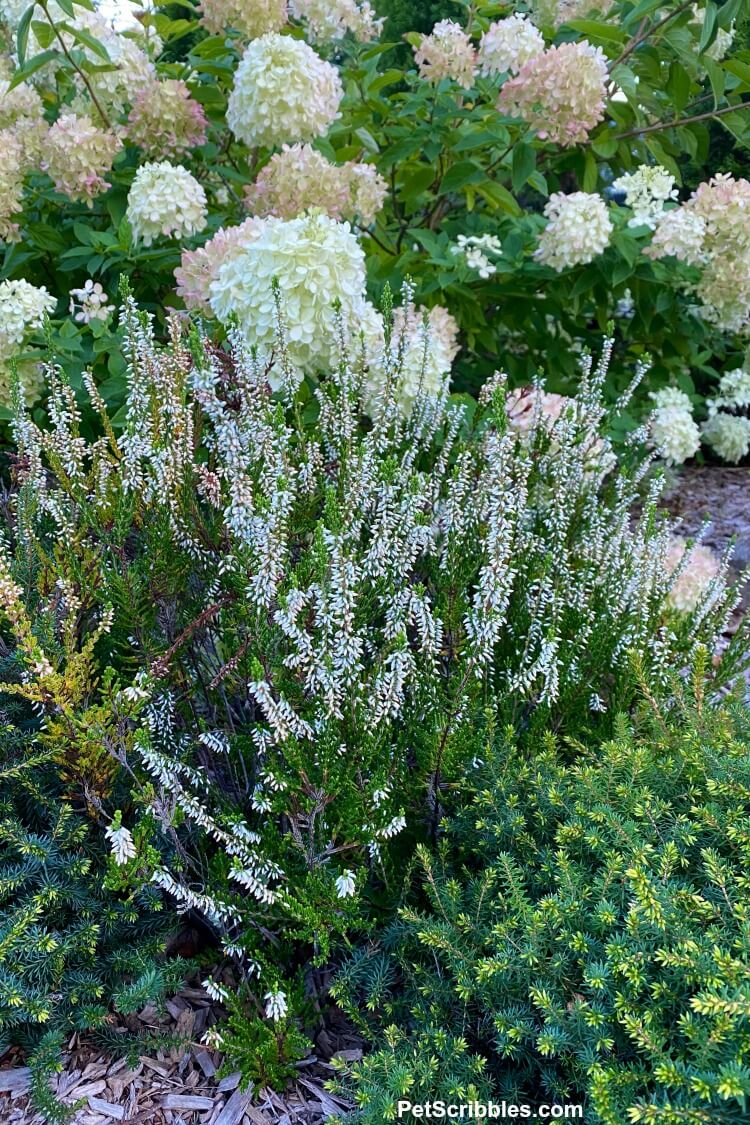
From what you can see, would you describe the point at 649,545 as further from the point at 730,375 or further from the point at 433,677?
the point at 730,375

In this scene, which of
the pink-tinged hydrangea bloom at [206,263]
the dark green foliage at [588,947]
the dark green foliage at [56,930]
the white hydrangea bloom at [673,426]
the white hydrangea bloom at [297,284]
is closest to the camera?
Answer: the dark green foliage at [588,947]

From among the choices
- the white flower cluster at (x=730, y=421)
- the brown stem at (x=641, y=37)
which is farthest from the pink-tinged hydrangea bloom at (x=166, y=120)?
the white flower cluster at (x=730, y=421)

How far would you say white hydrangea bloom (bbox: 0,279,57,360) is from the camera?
8.84 ft

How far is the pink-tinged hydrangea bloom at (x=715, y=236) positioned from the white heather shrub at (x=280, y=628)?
1609mm

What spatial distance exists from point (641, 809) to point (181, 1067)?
1059mm

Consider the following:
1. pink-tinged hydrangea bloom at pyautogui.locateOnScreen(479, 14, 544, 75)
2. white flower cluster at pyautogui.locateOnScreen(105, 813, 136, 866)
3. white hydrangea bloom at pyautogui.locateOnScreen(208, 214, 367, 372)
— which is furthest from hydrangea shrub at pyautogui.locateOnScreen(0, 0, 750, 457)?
white flower cluster at pyautogui.locateOnScreen(105, 813, 136, 866)

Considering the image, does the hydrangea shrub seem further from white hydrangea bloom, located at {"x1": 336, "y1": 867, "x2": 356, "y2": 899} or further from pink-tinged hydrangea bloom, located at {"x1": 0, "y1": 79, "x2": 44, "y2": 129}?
white hydrangea bloom, located at {"x1": 336, "y1": 867, "x2": 356, "y2": 899}

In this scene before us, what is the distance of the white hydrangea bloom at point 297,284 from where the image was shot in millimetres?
2168

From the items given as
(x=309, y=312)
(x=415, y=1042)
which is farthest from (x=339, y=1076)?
(x=309, y=312)

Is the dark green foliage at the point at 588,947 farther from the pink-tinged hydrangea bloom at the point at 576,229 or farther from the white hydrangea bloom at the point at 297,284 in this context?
the pink-tinged hydrangea bloom at the point at 576,229

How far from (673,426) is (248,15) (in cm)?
241

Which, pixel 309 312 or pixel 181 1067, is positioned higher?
pixel 309 312

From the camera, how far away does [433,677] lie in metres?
1.83

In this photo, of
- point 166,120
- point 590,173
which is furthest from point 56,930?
point 590,173
